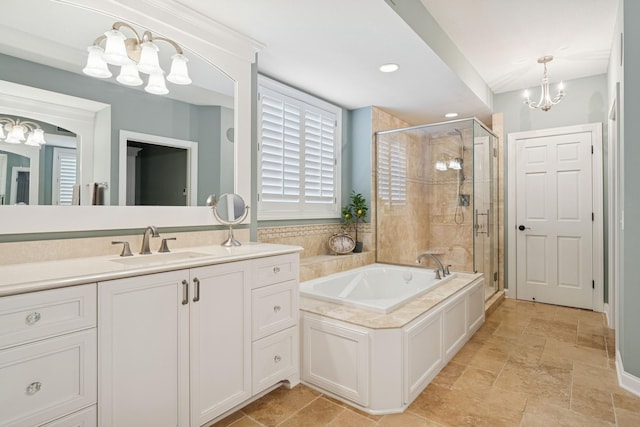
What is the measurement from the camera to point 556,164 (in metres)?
4.10

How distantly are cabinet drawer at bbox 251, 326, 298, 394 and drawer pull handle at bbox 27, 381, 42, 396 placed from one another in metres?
0.96

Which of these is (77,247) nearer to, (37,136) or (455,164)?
(37,136)

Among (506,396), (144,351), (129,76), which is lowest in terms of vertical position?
(506,396)

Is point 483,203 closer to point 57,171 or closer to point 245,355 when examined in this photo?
point 245,355

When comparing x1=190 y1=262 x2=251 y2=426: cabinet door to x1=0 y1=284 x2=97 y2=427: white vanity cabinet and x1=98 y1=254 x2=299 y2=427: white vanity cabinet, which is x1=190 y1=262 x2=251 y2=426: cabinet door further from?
x1=0 y1=284 x2=97 y2=427: white vanity cabinet

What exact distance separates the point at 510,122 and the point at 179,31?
4.05m

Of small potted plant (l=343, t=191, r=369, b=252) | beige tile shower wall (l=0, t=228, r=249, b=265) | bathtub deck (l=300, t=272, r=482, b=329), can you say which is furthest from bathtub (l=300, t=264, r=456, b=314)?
beige tile shower wall (l=0, t=228, r=249, b=265)

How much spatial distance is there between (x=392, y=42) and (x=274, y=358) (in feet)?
7.52

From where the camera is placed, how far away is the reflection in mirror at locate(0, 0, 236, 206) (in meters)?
1.57

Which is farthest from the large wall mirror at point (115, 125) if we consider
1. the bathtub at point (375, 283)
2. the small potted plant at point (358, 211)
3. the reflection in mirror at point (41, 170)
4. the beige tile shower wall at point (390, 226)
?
the beige tile shower wall at point (390, 226)

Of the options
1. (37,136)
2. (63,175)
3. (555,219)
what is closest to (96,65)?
(37,136)

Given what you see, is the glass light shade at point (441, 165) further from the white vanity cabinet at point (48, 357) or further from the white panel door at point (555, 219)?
the white vanity cabinet at point (48, 357)

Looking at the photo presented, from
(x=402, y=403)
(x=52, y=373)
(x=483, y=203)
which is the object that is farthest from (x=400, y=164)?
(x=52, y=373)

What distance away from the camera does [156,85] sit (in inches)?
Result: 79.9
